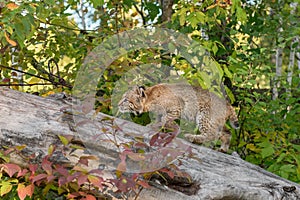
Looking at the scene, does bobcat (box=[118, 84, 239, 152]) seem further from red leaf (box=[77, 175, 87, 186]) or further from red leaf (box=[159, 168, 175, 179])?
red leaf (box=[77, 175, 87, 186])

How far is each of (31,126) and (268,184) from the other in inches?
69.1

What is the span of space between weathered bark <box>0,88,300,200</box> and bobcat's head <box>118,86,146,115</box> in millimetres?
373

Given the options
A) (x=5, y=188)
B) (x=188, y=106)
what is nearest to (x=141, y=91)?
(x=188, y=106)

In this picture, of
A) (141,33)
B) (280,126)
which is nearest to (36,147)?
(141,33)

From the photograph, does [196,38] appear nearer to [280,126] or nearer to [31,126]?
[280,126]

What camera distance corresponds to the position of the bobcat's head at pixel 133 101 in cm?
444

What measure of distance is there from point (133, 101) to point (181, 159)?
914 millimetres

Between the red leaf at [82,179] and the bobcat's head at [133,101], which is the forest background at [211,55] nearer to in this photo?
the bobcat's head at [133,101]

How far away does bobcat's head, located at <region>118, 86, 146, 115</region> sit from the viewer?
4438 millimetres

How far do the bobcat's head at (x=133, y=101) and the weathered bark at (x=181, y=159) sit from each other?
0.37m

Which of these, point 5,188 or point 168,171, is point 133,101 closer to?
point 168,171

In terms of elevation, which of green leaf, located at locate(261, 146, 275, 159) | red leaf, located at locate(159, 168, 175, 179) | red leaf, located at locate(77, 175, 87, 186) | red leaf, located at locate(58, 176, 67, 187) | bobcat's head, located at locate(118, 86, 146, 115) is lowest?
green leaf, located at locate(261, 146, 275, 159)

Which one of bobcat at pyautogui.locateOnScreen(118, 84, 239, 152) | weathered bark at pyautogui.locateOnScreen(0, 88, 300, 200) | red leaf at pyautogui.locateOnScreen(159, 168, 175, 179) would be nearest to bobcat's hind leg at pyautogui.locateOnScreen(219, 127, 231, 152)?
bobcat at pyautogui.locateOnScreen(118, 84, 239, 152)

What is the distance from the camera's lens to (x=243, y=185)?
12.4ft
